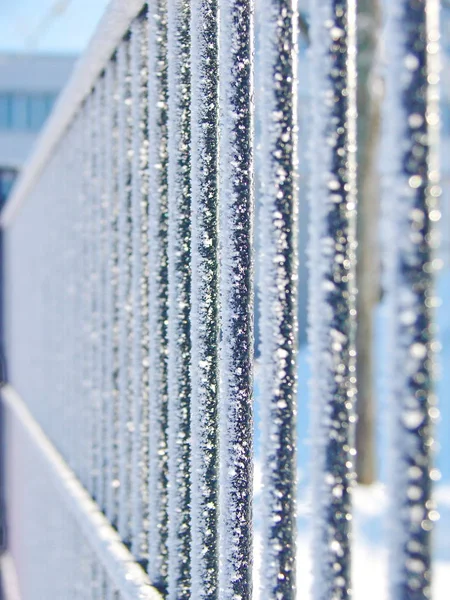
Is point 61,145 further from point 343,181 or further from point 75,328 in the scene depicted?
A: point 343,181

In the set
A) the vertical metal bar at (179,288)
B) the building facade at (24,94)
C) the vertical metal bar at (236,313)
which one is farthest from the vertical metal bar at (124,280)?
the building facade at (24,94)

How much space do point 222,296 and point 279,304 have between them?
15 centimetres

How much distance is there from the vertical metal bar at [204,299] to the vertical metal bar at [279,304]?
0.78ft

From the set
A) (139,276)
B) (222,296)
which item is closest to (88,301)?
(139,276)

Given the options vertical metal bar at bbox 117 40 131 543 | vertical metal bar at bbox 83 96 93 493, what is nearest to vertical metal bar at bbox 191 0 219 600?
vertical metal bar at bbox 117 40 131 543

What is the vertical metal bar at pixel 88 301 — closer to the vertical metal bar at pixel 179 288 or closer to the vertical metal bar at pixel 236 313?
the vertical metal bar at pixel 179 288

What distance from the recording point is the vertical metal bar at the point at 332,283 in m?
0.86

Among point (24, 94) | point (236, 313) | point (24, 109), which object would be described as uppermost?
point (24, 94)

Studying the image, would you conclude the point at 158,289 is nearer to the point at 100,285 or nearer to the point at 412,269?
the point at 100,285

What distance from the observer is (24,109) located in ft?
73.9

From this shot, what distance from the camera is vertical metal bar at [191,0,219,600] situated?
3.98 ft

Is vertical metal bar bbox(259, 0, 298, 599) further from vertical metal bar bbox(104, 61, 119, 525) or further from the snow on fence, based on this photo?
vertical metal bar bbox(104, 61, 119, 525)

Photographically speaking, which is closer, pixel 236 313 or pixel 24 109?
pixel 236 313

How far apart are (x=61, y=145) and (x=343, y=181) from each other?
1949mm
